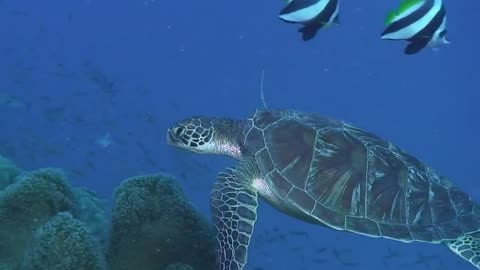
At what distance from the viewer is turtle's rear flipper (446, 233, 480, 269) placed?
4.56 m

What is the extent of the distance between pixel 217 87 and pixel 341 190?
32.3m

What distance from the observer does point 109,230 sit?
4.10m

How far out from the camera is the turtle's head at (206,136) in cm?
542

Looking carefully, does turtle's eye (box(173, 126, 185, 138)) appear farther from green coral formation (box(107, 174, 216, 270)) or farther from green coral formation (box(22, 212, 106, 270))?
green coral formation (box(22, 212, 106, 270))

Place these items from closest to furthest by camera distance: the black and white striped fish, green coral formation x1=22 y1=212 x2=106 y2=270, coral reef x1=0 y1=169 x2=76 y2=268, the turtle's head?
green coral formation x1=22 y1=212 x2=106 y2=270, coral reef x1=0 y1=169 x2=76 y2=268, the black and white striped fish, the turtle's head

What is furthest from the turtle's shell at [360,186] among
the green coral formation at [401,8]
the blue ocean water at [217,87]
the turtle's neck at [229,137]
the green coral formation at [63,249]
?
the blue ocean water at [217,87]

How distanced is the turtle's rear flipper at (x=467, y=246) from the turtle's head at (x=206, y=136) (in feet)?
8.02

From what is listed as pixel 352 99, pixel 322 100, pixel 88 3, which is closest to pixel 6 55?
pixel 88 3

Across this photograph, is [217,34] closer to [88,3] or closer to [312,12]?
[88,3]

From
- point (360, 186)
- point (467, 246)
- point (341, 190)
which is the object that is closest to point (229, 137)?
point (341, 190)

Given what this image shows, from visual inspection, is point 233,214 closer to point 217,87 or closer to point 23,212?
point 23,212

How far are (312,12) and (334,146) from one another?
1374 millimetres

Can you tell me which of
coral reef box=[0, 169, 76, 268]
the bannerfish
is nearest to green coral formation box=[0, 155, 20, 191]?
coral reef box=[0, 169, 76, 268]

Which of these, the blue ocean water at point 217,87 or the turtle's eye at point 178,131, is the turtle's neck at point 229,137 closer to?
the turtle's eye at point 178,131
